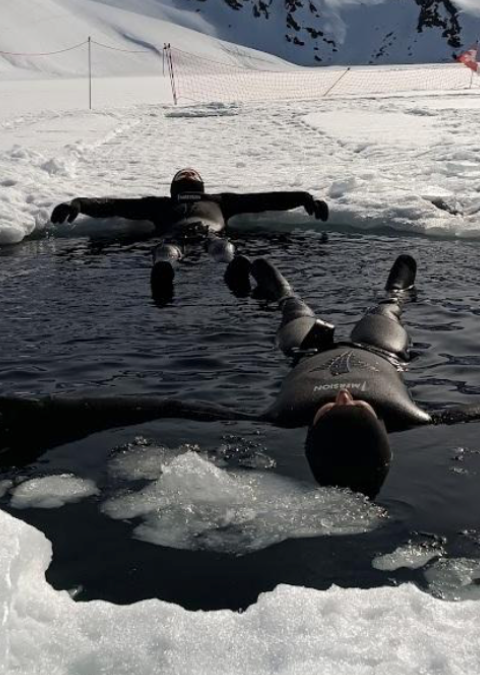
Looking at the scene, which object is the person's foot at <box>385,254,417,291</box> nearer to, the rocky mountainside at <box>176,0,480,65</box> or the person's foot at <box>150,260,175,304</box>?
the person's foot at <box>150,260,175,304</box>

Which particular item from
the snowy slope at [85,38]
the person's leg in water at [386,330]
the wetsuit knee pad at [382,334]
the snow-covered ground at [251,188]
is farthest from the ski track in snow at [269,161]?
the snowy slope at [85,38]

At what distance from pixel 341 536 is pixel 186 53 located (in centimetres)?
7221

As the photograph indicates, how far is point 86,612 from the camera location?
8.84 ft

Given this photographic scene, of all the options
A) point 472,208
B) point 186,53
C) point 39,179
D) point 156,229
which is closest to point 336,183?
point 472,208

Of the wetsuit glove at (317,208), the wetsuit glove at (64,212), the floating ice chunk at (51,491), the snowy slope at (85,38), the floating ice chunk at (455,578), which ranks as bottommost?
the floating ice chunk at (51,491)

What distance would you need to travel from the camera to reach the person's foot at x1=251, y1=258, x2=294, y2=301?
655 cm

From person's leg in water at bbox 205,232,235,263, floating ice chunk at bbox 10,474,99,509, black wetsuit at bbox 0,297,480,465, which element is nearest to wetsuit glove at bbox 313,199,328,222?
person's leg in water at bbox 205,232,235,263

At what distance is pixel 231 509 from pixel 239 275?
3669 mm

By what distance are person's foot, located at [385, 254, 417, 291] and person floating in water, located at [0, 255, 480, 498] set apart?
140 cm

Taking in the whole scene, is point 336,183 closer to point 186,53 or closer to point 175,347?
point 175,347

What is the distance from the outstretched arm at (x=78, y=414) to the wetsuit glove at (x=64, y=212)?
4.89m

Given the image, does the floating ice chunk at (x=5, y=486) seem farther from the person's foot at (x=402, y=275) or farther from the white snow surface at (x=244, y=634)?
the person's foot at (x=402, y=275)

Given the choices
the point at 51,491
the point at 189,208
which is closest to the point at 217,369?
the point at 51,491

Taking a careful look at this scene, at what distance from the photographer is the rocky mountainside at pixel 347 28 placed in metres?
97.2
